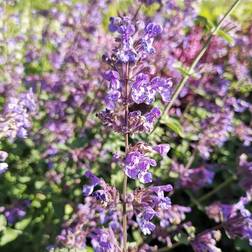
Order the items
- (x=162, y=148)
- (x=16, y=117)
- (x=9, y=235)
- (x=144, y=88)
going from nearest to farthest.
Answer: (x=144, y=88) → (x=162, y=148) → (x=16, y=117) → (x=9, y=235)

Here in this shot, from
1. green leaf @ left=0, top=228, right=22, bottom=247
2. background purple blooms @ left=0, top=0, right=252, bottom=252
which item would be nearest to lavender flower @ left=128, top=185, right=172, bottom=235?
background purple blooms @ left=0, top=0, right=252, bottom=252

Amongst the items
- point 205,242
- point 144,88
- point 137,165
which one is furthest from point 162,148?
point 205,242

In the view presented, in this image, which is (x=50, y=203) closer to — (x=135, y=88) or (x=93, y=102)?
(x=93, y=102)

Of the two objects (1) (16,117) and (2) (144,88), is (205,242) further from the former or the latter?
(1) (16,117)

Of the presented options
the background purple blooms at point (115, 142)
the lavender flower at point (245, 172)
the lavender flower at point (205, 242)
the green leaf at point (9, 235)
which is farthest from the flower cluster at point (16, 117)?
the lavender flower at point (245, 172)

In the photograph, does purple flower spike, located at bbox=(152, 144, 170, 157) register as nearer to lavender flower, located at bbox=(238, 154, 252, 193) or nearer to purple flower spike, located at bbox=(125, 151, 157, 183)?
purple flower spike, located at bbox=(125, 151, 157, 183)

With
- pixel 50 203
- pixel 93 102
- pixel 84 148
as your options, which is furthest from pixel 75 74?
pixel 50 203

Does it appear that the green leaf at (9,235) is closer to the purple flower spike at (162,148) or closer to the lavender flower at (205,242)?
the lavender flower at (205,242)

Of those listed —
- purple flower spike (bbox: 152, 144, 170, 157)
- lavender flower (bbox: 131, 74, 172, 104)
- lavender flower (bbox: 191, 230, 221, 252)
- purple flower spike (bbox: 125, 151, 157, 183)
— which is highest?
lavender flower (bbox: 131, 74, 172, 104)
